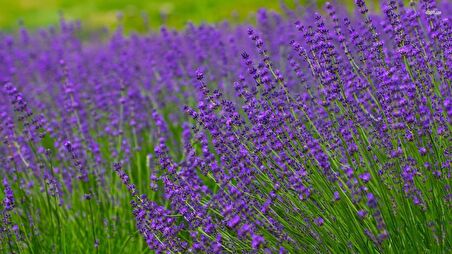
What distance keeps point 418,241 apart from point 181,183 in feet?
3.84

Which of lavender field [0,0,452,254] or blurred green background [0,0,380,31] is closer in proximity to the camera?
lavender field [0,0,452,254]

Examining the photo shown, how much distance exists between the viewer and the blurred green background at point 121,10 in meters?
17.5

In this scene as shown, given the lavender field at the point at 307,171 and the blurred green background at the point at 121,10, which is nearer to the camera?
the lavender field at the point at 307,171

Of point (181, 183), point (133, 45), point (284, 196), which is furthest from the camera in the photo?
point (133, 45)

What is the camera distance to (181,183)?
3207 millimetres

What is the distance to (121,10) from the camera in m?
19.8

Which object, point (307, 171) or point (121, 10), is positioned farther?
point (121, 10)

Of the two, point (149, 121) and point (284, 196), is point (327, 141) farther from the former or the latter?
point (149, 121)

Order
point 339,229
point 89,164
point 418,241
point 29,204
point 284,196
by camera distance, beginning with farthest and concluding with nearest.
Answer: point 89,164 < point 29,204 < point 284,196 < point 339,229 < point 418,241

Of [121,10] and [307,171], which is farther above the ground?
[121,10]

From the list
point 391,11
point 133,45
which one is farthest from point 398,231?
point 133,45

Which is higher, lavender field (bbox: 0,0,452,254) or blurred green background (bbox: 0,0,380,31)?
blurred green background (bbox: 0,0,380,31)

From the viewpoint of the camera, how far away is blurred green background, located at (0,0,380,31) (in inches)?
687

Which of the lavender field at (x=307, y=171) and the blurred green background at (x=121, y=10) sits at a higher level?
the blurred green background at (x=121, y=10)
